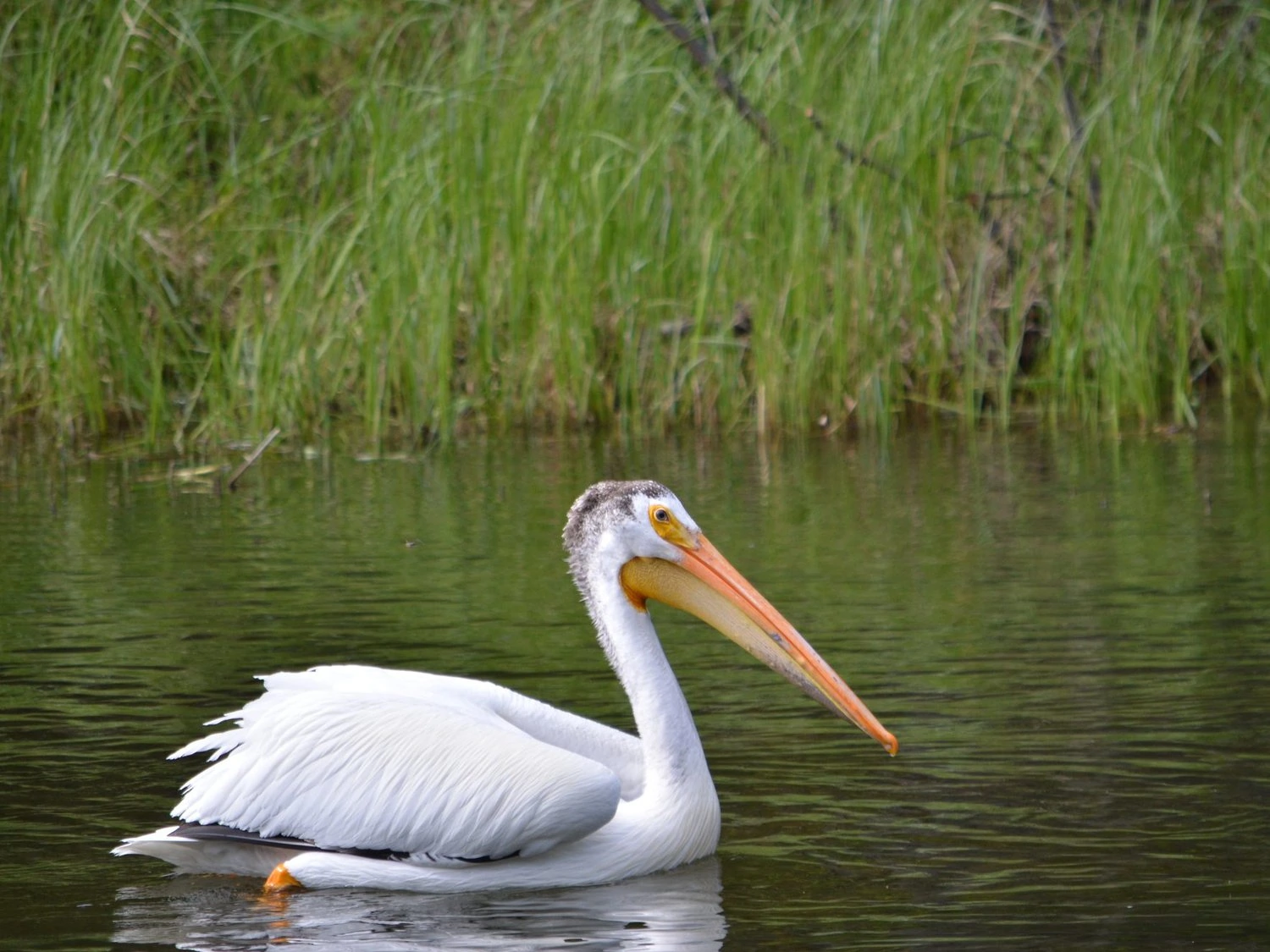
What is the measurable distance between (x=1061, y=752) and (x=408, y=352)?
20.8 feet

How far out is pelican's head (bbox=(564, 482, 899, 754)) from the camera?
4.58m

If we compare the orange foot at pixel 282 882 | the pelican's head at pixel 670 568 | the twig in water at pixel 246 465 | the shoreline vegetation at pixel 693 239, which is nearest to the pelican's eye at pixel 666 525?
the pelican's head at pixel 670 568

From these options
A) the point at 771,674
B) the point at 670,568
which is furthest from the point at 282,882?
the point at 771,674

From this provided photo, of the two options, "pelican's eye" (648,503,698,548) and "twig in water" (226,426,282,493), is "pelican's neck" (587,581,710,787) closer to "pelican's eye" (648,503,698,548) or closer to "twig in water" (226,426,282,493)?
"pelican's eye" (648,503,698,548)

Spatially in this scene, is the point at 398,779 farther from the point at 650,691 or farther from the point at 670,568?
the point at 670,568

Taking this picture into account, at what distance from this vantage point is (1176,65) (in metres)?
11.0

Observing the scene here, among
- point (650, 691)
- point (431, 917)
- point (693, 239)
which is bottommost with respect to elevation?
point (431, 917)

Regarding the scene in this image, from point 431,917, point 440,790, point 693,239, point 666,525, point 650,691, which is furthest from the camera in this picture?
point 693,239

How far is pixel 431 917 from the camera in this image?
409 cm

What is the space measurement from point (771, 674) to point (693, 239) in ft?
15.8

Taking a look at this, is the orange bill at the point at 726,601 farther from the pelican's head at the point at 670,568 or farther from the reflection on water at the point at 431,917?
the reflection on water at the point at 431,917

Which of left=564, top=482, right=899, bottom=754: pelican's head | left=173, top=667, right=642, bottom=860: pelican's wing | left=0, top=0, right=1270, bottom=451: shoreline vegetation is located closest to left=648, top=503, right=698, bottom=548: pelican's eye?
left=564, top=482, right=899, bottom=754: pelican's head

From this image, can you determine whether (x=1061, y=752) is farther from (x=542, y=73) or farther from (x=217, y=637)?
(x=542, y=73)

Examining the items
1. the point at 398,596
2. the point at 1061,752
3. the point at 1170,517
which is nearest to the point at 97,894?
the point at 1061,752
